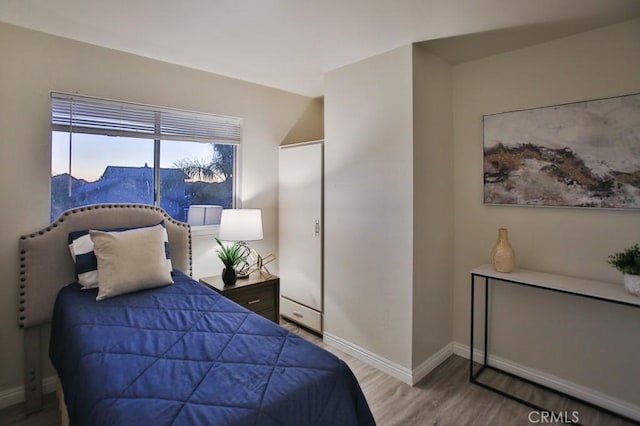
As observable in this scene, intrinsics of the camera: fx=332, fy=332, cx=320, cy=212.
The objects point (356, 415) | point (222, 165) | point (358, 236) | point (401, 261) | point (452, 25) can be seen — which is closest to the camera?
point (356, 415)

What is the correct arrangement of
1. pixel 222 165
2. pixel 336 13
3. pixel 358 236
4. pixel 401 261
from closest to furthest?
pixel 336 13
pixel 401 261
pixel 358 236
pixel 222 165

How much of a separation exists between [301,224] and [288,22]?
181 centimetres

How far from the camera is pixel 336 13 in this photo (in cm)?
203

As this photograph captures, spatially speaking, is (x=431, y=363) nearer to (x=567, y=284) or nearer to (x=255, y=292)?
(x=567, y=284)

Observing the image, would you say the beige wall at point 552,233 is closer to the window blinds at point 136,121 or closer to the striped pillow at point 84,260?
the window blinds at point 136,121

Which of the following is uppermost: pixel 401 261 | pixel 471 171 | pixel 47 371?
pixel 471 171

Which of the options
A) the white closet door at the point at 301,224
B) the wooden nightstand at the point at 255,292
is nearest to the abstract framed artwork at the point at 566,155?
the white closet door at the point at 301,224

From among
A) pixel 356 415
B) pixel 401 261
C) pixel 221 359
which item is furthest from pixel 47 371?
pixel 401 261

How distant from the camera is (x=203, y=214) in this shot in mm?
3148

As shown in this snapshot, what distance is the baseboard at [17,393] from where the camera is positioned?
7.16 ft

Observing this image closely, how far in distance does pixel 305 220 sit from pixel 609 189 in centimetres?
235

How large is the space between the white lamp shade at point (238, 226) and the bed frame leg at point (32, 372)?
1.40m

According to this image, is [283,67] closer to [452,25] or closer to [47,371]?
[452,25]

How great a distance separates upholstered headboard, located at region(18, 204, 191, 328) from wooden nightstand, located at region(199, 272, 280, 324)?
819 mm
